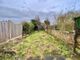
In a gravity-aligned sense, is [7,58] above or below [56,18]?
below

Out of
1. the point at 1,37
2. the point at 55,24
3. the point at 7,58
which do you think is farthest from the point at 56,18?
the point at 7,58

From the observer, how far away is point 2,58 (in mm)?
7898

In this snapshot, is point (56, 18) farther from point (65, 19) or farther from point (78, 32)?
point (78, 32)

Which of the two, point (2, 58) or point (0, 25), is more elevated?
point (0, 25)

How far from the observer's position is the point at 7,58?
312 inches

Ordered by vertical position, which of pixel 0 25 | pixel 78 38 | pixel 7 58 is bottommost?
pixel 7 58

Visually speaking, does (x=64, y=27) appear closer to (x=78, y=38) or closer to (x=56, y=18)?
(x=56, y=18)

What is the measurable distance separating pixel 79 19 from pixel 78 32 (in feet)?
2.52

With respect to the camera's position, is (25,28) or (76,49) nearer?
(76,49)

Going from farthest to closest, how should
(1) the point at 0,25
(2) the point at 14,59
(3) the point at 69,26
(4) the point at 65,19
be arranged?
(4) the point at 65,19
(3) the point at 69,26
(1) the point at 0,25
(2) the point at 14,59

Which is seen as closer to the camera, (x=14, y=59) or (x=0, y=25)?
(x=14, y=59)

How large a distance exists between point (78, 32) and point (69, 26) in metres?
11.0

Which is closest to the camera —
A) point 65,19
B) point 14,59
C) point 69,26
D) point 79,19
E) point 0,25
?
point 14,59

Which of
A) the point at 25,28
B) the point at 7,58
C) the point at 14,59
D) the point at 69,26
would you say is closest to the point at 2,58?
the point at 7,58
